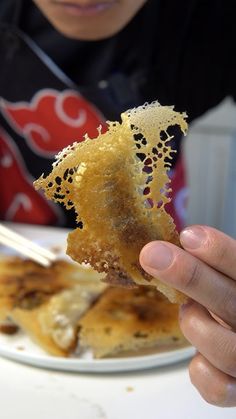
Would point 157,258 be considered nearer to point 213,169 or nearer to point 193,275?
point 193,275

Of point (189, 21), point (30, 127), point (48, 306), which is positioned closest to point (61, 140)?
point (30, 127)

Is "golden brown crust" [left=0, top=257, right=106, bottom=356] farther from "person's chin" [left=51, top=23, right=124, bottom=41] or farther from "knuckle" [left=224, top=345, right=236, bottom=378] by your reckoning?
"person's chin" [left=51, top=23, right=124, bottom=41]

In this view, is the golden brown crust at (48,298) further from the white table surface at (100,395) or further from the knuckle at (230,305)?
the knuckle at (230,305)

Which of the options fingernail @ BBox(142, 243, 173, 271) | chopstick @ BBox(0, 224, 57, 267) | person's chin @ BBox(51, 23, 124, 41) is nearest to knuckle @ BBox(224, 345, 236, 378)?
fingernail @ BBox(142, 243, 173, 271)

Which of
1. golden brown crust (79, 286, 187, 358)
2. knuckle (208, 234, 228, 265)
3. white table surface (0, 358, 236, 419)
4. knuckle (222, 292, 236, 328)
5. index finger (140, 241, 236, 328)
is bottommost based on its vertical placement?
white table surface (0, 358, 236, 419)

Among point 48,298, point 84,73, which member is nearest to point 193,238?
point 48,298

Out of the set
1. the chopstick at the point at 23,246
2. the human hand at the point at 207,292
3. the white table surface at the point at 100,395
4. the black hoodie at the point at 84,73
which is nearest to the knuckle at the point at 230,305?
the human hand at the point at 207,292

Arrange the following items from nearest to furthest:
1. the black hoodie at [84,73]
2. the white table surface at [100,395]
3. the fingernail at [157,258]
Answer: the fingernail at [157,258] < the white table surface at [100,395] < the black hoodie at [84,73]
